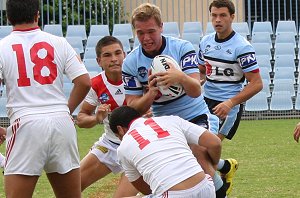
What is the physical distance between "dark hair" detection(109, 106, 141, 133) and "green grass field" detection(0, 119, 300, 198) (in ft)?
11.7

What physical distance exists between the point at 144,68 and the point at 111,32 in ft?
50.6

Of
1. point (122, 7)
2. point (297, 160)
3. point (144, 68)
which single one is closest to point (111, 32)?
point (122, 7)

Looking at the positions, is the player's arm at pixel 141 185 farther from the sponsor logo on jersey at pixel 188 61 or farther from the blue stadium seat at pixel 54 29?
the blue stadium seat at pixel 54 29

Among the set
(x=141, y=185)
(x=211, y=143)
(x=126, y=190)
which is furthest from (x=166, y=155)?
(x=126, y=190)

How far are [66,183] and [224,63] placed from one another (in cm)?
312

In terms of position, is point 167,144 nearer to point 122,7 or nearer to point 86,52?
point 86,52

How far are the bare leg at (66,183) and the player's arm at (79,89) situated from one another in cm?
48

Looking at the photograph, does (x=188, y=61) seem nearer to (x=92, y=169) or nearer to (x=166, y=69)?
(x=166, y=69)

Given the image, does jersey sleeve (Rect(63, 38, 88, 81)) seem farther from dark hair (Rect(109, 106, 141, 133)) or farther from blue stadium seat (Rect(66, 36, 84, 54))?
blue stadium seat (Rect(66, 36, 84, 54))

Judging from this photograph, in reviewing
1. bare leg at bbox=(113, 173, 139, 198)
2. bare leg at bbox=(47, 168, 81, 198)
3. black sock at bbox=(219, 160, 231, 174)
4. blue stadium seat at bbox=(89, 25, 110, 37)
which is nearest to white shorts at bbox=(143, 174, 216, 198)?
bare leg at bbox=(47, 168, 81, 198)

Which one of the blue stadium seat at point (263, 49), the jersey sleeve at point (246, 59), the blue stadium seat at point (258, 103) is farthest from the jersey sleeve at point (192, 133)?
the blue stadium seat at point (263, 49)

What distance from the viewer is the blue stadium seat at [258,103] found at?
63.2 ft

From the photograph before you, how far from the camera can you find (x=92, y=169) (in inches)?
314

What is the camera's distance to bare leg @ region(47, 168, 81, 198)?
6418 millimetres
